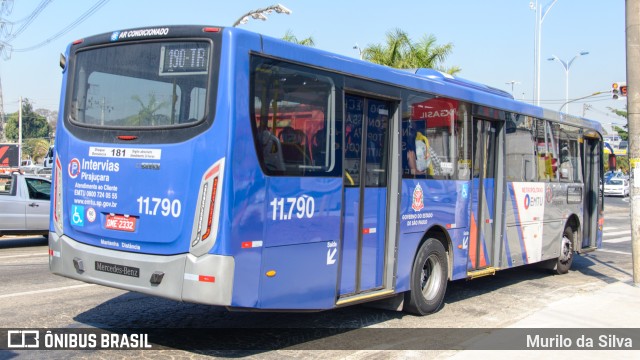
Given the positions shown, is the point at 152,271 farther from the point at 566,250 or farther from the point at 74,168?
the point at 566,250

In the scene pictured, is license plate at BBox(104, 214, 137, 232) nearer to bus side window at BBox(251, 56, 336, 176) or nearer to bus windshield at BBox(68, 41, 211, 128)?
bus windshield at BBox(68, 41, 211, 128)

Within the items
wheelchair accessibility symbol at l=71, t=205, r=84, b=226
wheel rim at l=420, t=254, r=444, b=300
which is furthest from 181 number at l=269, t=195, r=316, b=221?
wheel rim at l=420, t=254, r=444, b=300

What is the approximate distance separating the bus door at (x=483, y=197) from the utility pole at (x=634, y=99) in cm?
259

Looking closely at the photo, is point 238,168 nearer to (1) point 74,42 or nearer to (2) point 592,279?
(1) point 74,42

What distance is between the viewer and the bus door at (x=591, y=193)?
543 inches

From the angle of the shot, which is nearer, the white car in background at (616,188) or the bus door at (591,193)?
the bus door at (591,193)

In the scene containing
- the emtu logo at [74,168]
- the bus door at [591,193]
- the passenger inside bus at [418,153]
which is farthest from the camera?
the bus door at [591,193]

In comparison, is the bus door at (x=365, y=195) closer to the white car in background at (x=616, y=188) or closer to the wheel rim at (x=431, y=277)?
the wheel rim at (x=431, y=277)

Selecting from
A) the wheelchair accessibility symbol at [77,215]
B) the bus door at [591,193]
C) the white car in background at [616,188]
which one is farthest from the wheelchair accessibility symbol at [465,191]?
the white car in background at [616,188]

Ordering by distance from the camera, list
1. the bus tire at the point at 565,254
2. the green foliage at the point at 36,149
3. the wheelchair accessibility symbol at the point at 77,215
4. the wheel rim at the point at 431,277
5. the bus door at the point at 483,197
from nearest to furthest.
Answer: the wheelchair accessibility symbol at the point at 77,215 → the wheel rim at the point at 431,277 → the bus door at the point at 483,197 → the bus tire at the point at 565,254 → the green foliage at the point at 36,149

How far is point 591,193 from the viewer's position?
45.8 ft

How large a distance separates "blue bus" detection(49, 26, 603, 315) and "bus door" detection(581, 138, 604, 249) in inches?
246

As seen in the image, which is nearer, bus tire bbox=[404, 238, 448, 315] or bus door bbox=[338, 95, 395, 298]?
bus door bbox=[338, 95, 395, 298]

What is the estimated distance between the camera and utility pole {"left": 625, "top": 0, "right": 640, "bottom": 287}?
11.0 meters
